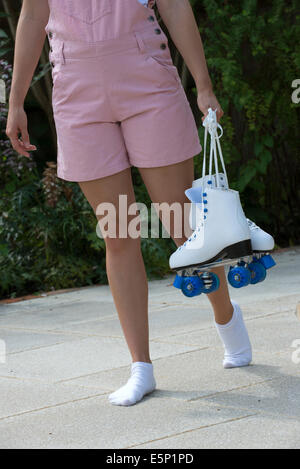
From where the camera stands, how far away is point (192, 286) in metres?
2.62

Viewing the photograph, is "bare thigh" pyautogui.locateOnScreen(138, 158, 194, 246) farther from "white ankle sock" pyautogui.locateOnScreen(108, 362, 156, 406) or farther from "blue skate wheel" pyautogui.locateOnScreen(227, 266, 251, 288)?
"white ankle sock" pyautogui.locateOnScreen(108, 362, 156, 406)

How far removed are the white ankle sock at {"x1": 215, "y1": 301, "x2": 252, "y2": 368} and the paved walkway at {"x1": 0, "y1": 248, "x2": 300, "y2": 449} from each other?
51 mm

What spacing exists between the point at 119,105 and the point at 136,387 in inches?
39.4

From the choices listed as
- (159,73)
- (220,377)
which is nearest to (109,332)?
(220,377)

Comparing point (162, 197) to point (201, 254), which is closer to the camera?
point (201, 254)

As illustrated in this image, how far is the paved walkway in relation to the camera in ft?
7.77

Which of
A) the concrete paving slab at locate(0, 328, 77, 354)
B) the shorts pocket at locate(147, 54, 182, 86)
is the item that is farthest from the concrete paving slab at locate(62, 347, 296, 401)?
the shorts pocket at locate(147, 54, 182, 86)

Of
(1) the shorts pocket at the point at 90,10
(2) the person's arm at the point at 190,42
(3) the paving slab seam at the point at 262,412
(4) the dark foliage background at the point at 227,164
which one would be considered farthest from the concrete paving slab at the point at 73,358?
(4) the dark foliage background at the point at 227,164

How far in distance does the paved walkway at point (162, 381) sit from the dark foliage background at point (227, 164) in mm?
1260

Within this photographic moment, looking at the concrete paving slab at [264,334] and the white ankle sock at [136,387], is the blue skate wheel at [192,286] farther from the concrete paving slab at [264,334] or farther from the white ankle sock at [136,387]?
the concrete paving slab at [264,334]

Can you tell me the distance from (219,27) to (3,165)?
2.10 meters

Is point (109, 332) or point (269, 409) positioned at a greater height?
point (269, 409)

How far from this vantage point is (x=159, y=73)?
2.71 m
